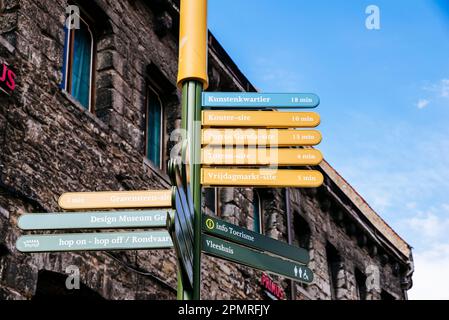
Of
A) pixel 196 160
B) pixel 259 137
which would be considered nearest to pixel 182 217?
pixel 196 160

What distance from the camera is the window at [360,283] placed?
56.7 feet

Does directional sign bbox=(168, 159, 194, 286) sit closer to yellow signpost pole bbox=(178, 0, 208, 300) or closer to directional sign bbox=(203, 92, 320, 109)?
yellow signpost pole bbox=(178, 0, 208, 300)

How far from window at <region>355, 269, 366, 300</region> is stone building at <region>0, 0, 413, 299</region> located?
10.7 ft

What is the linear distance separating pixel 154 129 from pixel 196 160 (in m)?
5.36

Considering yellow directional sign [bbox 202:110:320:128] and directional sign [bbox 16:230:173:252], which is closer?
directional sign [bbox 16:230:173:252]

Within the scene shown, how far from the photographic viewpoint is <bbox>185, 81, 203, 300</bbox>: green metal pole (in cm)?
535

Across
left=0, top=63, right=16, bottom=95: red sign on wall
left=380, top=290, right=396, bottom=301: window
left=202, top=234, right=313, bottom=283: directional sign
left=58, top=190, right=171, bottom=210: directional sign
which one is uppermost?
left=380, top=290, right=396, bottom=301: window

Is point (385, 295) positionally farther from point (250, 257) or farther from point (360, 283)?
point (250, 257)

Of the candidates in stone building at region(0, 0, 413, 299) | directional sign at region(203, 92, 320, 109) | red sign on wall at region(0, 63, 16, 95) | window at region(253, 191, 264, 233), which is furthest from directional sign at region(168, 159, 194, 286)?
window at region(253, 191, 264, 233)

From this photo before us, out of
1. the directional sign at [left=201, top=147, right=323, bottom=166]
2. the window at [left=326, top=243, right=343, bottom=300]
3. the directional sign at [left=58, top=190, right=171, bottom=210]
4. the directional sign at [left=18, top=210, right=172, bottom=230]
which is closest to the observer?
the directional sign at [left=18, top=210, right=172, bottom=230]

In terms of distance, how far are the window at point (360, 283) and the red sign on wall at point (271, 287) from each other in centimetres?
445

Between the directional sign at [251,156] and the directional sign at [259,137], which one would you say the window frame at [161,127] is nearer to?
the directional sign at [259,137]

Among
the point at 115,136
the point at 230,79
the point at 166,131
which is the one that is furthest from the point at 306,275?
the point at 230,79

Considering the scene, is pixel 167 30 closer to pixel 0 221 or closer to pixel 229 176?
pixel 0 221
